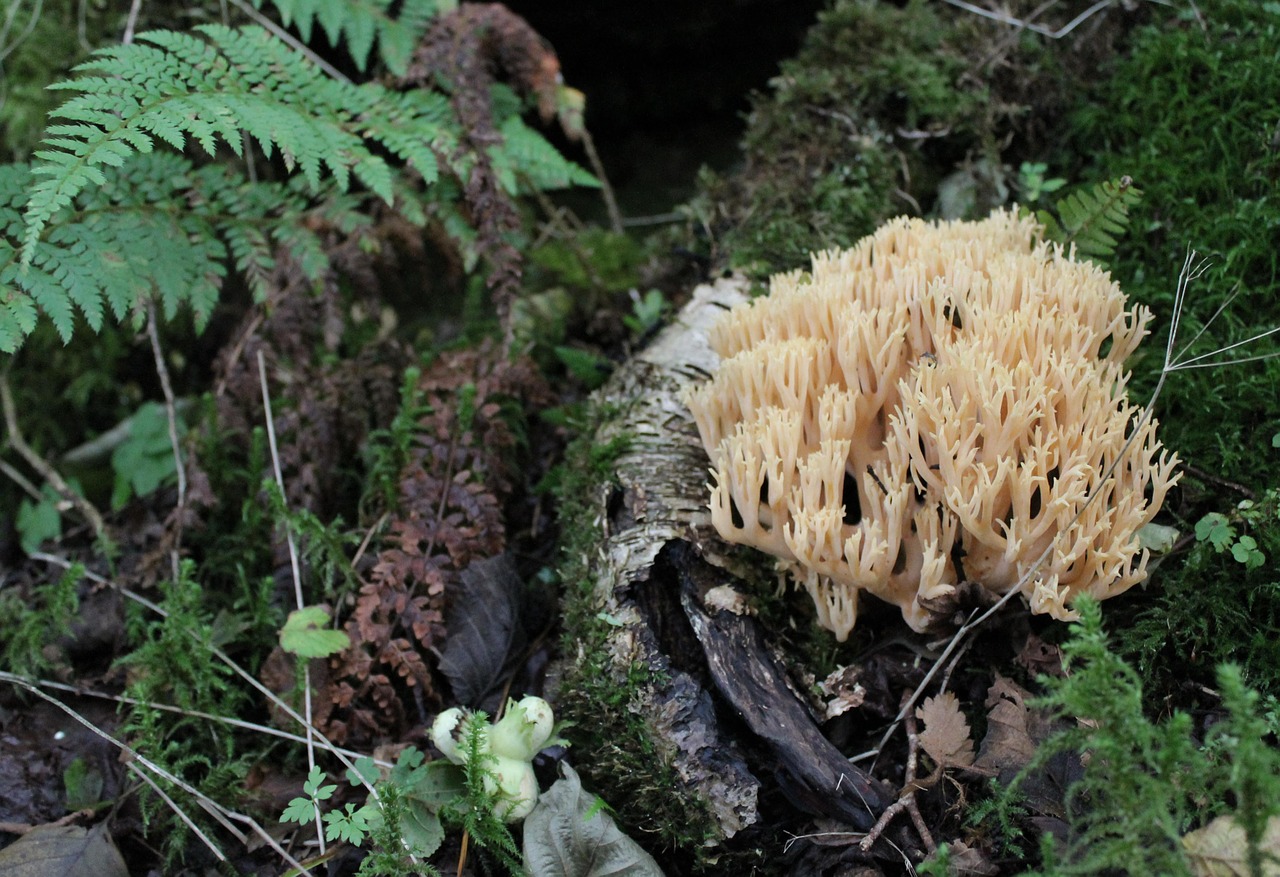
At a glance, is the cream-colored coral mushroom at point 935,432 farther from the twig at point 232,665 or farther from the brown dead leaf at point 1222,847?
the twig at point 232,665

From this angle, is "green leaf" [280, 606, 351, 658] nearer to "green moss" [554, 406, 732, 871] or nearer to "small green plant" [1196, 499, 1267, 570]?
"green moss" [554, 406, 732, 871]

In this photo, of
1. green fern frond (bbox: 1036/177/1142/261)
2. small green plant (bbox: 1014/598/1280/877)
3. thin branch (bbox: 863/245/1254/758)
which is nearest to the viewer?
small green plant (bbox: 1014/598/1280/877)

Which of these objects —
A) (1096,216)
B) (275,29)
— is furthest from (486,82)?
(1096,216)

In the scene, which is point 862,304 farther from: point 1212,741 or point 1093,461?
point 1212,741

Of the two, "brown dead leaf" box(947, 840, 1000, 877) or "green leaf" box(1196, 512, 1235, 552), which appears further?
"green leaf" box(1196, 512, 1235, 552)

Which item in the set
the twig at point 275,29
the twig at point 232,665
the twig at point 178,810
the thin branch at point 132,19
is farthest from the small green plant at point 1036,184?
the thin branch at point 132,19

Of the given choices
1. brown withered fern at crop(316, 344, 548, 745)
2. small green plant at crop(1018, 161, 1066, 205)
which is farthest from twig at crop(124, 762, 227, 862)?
small green plant at crop(1018, 161, 1066, 205)

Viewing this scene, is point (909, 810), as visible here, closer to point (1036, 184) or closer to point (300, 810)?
point (300, 810)
